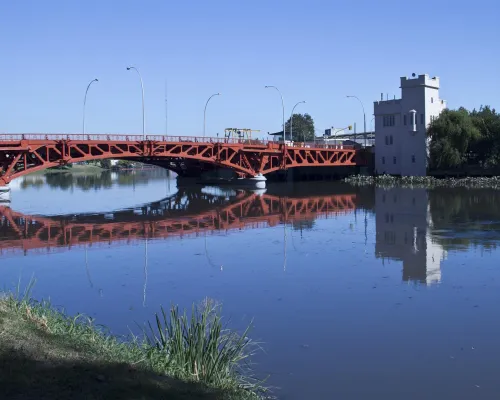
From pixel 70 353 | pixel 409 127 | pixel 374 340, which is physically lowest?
pixel 374 340

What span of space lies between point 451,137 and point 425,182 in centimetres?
667

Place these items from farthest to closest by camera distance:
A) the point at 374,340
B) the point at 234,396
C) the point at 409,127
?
the point at 409,127 < the point at 374,340 < the point at 234,396

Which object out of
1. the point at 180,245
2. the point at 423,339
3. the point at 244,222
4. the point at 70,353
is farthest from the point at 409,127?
the point at 70,353

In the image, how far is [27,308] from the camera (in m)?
11.2

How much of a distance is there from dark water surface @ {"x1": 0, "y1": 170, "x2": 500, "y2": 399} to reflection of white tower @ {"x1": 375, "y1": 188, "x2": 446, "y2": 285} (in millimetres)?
88

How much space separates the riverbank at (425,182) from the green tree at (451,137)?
8.61ft

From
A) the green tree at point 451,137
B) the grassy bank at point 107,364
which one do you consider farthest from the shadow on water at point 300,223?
the green tree at point 451,137

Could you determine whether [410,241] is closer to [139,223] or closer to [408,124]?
[139,223]

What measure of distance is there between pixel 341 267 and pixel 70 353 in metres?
13.2

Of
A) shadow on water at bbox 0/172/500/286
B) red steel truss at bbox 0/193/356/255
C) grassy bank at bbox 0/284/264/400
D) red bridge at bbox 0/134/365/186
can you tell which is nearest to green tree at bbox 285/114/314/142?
red bridge at bbox 0/134/365/186

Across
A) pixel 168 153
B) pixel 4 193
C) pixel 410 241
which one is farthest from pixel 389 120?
pixel 410 241

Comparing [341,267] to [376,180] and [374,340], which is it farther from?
[376,180]

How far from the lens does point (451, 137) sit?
3049 inches

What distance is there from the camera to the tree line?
7725 centimetres
